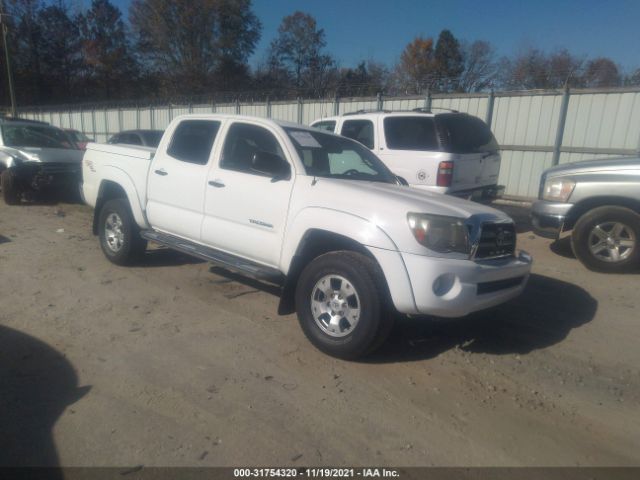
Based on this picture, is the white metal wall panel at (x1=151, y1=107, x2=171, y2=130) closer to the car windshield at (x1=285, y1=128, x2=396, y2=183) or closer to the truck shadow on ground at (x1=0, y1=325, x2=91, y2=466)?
the car windshield at (x1=285, y1=128, x2=396, y2=183)

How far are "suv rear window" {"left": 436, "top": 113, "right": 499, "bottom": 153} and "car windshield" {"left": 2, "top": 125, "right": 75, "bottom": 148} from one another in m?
8.68

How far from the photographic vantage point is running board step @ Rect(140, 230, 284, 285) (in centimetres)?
405

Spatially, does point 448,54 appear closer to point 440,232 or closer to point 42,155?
point 42,155

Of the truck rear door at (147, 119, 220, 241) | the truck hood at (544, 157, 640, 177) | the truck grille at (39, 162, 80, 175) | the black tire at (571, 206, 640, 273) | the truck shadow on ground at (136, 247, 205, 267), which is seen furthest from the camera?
the truck grille at (39, 162, 80, 175)

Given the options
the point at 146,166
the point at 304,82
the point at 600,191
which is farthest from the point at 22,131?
the point at 304,82

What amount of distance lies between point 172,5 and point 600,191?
46.2m

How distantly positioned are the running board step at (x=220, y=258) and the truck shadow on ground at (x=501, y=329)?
1124 millimetres

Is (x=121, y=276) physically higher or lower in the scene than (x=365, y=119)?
lower

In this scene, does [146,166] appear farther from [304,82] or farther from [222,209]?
[304,82]

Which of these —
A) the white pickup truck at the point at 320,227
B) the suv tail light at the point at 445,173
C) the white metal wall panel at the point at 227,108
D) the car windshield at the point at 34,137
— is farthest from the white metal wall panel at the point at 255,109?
the white pickup truck at the point at 320,227

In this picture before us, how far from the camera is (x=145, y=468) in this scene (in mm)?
2439

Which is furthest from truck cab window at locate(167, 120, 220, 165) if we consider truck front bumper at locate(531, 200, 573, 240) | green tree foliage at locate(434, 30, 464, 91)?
green tree foliage at locate(434, 30, 464, 91)

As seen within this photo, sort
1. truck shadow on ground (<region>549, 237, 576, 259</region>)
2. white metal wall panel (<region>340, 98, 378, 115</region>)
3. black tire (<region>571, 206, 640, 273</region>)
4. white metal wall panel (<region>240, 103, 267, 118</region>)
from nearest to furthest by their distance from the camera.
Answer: black tire (<region>571, 206, 640, 273</region>)
truck shadow on ground (<region>549, 237, 576, 259</region>)
white metal wall panel (<region>340, 98, 378, 115</region>)
white metal wall panel (<region>240, 103, 267, 118</region>)

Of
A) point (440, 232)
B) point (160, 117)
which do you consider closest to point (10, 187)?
point (440, 232)
